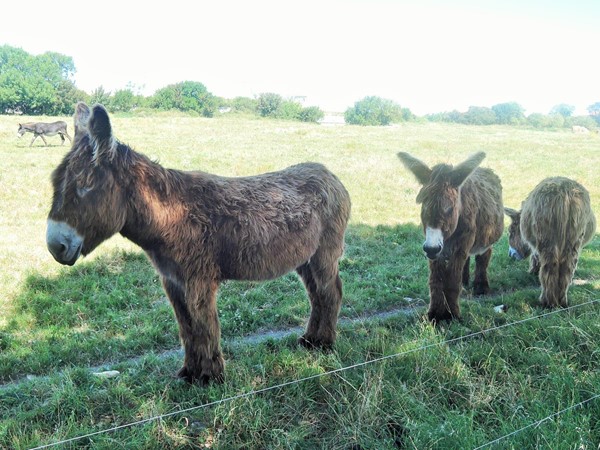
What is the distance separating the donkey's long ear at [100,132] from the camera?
281cm

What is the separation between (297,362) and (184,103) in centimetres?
1872

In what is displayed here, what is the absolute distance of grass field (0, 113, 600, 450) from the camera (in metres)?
3.11

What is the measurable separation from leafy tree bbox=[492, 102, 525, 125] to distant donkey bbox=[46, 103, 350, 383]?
25.3 metres

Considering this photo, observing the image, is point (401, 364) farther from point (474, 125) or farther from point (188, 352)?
point (474, 125)

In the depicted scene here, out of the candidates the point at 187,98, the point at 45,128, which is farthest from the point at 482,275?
the point at 45,128

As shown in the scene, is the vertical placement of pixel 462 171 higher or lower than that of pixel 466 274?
higher

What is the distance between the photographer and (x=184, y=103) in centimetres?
2041

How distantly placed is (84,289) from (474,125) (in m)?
25.7

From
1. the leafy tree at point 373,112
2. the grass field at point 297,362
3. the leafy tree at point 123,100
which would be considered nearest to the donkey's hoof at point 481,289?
the grass field at point 297,362

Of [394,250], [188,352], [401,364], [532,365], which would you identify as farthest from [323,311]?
[394,250]

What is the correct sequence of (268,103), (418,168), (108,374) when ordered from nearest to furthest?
(108,374) → (418,168) → (268,103)

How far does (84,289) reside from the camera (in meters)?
6.23

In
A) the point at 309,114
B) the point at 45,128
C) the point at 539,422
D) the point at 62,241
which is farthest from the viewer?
the point at 309,114

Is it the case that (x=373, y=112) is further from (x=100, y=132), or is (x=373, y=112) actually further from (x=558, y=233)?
(x=100, y=132)
